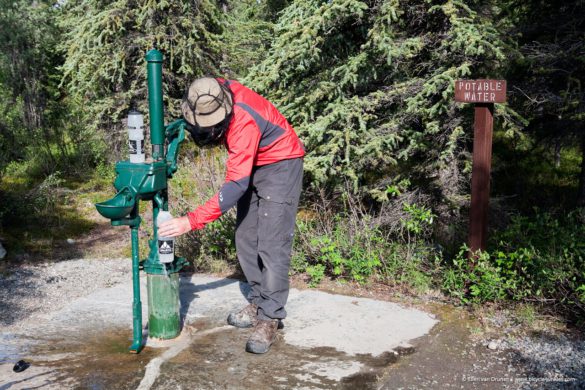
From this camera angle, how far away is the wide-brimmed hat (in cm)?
345

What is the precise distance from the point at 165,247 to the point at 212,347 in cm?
79

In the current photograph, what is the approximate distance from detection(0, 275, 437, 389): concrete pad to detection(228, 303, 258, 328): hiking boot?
0.06 meters

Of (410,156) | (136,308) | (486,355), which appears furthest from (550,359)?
(410,156)

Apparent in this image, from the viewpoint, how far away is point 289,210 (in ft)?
13.0

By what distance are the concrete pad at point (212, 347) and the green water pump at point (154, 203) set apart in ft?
0.60

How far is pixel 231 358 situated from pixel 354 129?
10.8 ft

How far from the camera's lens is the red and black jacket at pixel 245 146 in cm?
350

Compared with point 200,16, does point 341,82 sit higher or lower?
lower

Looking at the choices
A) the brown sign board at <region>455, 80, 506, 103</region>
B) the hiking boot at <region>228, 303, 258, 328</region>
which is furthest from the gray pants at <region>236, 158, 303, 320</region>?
the brown sign board at <region>455, 80, 506, 103</region>

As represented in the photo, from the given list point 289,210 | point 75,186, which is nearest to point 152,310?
point 289,210

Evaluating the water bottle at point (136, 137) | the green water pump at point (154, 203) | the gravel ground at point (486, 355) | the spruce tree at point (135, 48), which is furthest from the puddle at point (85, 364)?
the spruce tree at point (135, 48)

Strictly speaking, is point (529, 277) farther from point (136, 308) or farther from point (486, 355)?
point (136, 308)

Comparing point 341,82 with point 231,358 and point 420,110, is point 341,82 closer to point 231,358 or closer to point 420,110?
point 420,110

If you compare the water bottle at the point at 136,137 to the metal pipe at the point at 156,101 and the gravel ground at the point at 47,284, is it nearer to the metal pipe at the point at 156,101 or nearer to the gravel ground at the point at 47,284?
the metal pipe at the point at 156,101
